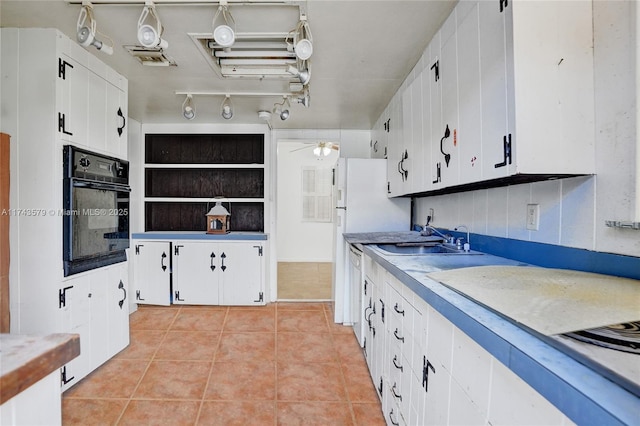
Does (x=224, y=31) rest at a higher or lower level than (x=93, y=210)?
higher

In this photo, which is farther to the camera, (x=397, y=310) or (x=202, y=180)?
(x=202, y=180)

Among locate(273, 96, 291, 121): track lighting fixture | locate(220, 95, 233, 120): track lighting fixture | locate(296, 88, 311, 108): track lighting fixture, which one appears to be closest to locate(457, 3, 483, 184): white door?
locate(296, 88, 311, 108): track lighting fixture

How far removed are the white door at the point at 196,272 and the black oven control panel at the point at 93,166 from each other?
4.40 ft

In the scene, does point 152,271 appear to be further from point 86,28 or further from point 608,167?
point 608,167

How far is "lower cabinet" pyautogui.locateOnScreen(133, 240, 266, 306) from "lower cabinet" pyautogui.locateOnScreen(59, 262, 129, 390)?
1.11 meters

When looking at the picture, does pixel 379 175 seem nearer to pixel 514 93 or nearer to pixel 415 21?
pixel 415 21

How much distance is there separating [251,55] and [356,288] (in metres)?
2.06

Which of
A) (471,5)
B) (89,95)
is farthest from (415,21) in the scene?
(89,95)

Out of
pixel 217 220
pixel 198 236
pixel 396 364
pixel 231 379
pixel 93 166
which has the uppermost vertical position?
pixel 93 166

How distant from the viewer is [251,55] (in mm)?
2104

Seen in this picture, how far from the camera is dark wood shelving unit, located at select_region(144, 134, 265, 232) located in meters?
4.02

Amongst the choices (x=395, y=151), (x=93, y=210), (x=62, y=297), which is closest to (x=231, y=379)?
(x=62, y=297)

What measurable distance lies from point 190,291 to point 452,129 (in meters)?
3.27

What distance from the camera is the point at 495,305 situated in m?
0.82
